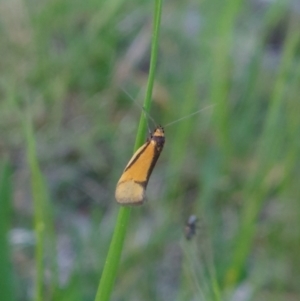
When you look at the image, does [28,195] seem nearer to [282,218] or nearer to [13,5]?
[282,218]

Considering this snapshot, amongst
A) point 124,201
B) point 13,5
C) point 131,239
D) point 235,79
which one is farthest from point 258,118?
point 124,201

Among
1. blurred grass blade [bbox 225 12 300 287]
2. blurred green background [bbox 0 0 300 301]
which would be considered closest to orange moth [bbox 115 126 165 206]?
blurred green background [bbox 0 0 300 301]

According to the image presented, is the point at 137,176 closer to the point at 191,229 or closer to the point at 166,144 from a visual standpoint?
the point at 191,229

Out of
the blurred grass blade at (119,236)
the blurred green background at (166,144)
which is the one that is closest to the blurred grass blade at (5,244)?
the blurred green background at (166,144)

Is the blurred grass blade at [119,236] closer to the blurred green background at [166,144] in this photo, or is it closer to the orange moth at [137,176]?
the orange moth at [137,176]

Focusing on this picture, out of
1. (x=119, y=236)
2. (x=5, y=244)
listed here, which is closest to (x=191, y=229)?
(x=5, y=244)

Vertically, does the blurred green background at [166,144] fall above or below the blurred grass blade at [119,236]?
above

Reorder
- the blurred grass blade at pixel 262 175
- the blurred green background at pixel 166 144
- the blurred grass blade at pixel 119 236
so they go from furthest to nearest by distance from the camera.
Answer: the blurred green background at pixel 166 144 → the blurred grass blade at pixel 262 175 → the blurred grass blade at pixel 119 236

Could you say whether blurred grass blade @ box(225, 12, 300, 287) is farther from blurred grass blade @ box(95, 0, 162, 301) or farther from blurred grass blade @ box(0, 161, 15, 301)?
blurred grass blade @ box(95, 0, 162, 301)
